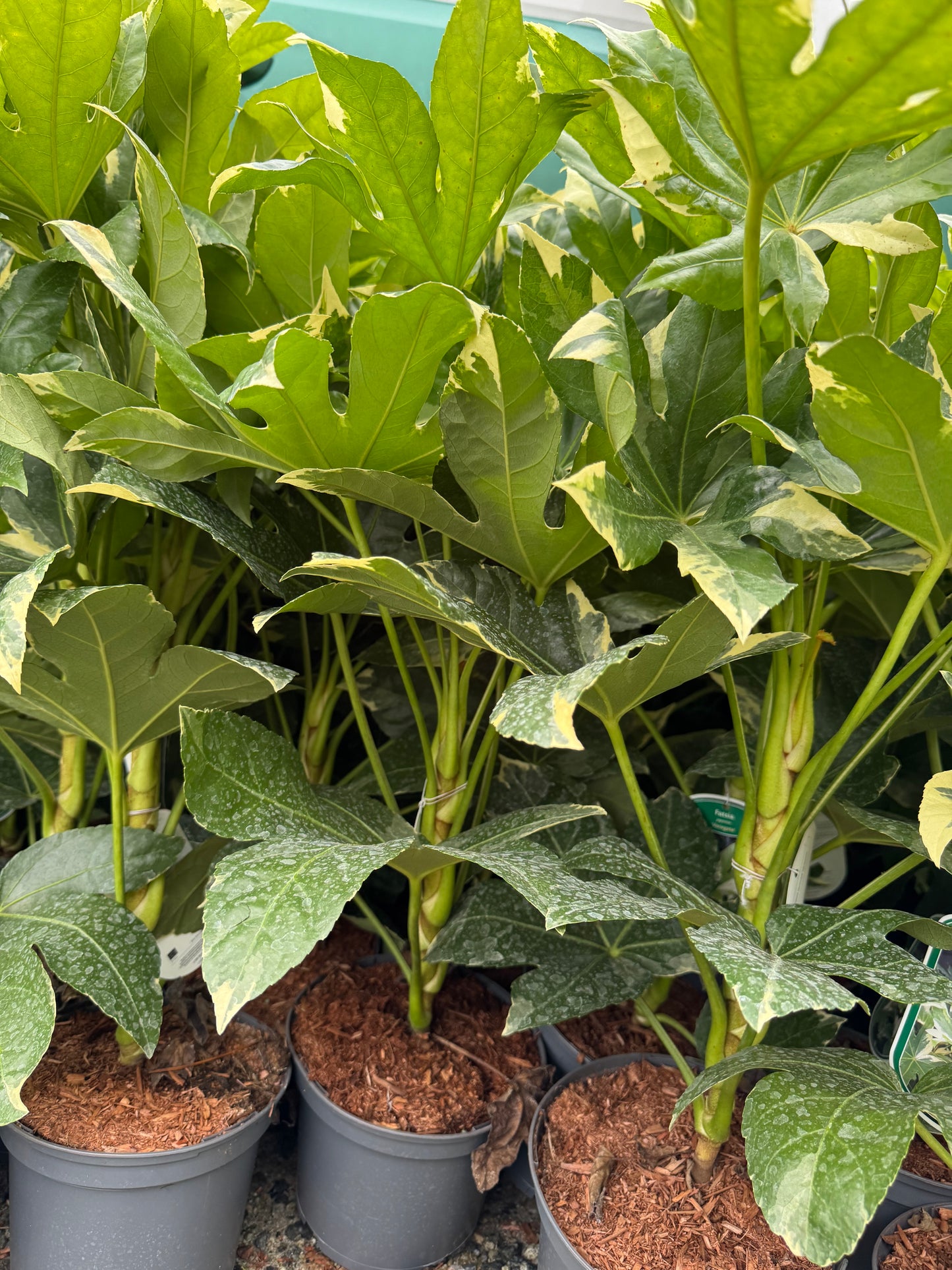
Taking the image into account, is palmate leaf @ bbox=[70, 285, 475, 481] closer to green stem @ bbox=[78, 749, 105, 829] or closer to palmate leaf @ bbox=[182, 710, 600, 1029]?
palmate leaf @ bbox=[182, 710, 600, 1029]

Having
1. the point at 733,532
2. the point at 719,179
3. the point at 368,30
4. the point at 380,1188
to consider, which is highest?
the point at 368,30

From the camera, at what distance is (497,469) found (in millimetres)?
577

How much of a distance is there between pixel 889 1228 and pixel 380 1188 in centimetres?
44

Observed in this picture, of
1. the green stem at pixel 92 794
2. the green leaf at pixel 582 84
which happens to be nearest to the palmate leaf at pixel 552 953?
the green stem at pixel 92 794

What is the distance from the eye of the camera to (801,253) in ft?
1.78

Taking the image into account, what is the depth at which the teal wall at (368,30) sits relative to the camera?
1.20m

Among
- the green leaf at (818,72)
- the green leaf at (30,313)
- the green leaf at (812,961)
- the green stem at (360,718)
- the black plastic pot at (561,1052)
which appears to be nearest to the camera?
the green leaf at (818,72)

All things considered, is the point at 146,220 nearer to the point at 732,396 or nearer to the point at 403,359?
the point at 403,359

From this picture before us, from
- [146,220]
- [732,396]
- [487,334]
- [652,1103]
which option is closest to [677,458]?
[732,396]

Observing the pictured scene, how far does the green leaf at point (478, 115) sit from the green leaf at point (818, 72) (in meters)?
0.17

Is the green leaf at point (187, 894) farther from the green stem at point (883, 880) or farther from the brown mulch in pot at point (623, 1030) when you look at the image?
the green stem at point (883, 880)

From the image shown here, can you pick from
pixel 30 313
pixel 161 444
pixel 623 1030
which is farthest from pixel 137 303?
pixel 623 1030

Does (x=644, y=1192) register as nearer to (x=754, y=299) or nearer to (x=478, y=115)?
(x=754, y=299)

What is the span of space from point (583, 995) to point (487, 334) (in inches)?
20.9
